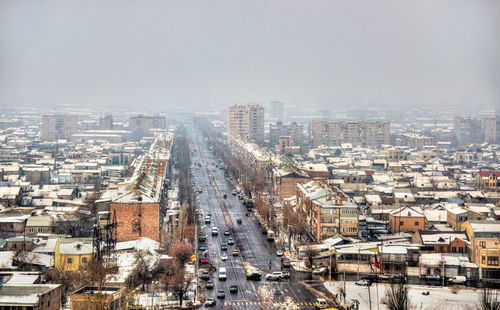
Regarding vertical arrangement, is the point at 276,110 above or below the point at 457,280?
above

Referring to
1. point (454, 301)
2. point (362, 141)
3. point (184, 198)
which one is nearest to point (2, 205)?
point (184, 198)

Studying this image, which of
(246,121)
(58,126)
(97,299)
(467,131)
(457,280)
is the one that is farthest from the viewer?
(467,131)

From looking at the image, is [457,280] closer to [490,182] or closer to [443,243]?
[443,243]

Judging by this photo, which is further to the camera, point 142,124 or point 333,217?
point 142,124

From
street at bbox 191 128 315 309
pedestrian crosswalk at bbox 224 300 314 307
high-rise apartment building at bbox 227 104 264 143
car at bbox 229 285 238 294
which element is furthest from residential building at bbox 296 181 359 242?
high-rise apartment building at bbox 227 104 264 143

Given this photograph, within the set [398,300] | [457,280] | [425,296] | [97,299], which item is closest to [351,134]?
[457,280]

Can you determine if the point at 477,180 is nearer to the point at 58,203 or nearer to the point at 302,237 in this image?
the point at 302,237

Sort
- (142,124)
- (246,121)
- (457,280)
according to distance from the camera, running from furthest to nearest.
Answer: (142,124)
(246,121)
(457,280)
